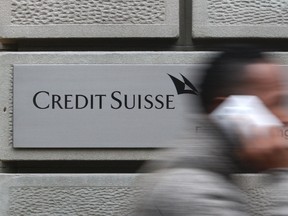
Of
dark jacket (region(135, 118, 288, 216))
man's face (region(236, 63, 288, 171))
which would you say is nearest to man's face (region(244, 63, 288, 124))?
man's face (region(236, 63, 288, 171))

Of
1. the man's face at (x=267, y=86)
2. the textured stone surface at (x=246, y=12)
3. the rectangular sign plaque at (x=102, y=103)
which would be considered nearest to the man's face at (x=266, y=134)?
the man's face at (x=267, y=86)

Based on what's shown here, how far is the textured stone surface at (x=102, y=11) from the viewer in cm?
572

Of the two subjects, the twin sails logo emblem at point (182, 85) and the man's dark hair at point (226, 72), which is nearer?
the man's dark hair at point (226, 72)

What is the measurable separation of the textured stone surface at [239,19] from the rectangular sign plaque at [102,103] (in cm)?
36

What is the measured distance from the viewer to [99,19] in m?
5.73

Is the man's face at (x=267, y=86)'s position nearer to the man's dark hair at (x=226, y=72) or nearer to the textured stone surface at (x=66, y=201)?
the man's dark hair at (x=226, y=72)

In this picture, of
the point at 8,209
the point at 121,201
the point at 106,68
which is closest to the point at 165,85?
the point at 106,68

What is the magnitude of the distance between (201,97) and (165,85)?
3.45 meters

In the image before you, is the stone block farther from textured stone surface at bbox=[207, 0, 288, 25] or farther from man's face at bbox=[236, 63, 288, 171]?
man's face at bbox=[236, 63, 288, 171]

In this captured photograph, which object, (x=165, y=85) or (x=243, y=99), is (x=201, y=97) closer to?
(x=243, y=99)

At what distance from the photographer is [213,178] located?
2086 millimetres

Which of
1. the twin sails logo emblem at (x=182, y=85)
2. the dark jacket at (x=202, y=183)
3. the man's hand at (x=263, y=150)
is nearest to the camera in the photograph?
the dark jacket at (x=202, y=183)

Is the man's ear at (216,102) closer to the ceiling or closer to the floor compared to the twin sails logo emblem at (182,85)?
closer to the ceiling

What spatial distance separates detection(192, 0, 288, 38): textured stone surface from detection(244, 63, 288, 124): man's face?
3.50 m
